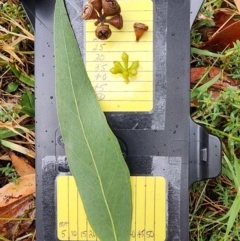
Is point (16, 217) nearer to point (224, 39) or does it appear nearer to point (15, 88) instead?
point (15, 88)

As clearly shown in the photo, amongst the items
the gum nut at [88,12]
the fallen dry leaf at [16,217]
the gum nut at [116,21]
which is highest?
the gum nut at [88,12]

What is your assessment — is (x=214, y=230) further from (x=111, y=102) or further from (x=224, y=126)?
(x=111, y=102)

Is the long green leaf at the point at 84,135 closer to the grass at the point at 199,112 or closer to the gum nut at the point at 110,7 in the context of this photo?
the gum nut at the point at 110,7

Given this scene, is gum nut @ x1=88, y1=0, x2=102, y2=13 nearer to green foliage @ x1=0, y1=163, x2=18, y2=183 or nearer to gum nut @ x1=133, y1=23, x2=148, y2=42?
gum nut @ x1=133, y1=23, x2=148, y2=42

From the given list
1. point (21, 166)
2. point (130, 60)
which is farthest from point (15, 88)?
point (130, 60)

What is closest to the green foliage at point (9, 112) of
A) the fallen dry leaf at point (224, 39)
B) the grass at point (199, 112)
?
the grass at point (199, 112)

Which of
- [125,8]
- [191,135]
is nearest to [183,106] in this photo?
[191,135]

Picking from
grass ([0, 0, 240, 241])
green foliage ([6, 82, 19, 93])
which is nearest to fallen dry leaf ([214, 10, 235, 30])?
→ grass ([0, 0, 240, 241])
